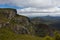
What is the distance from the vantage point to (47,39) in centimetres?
6488

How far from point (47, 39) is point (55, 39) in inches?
Result: 134

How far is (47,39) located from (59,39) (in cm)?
531

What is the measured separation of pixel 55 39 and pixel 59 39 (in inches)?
76.4

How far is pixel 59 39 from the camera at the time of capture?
61375 millimetres

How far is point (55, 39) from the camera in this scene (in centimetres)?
6288

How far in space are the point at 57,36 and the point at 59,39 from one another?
5.25ft

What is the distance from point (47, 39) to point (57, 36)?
14.4ft

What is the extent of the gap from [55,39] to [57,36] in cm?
138
